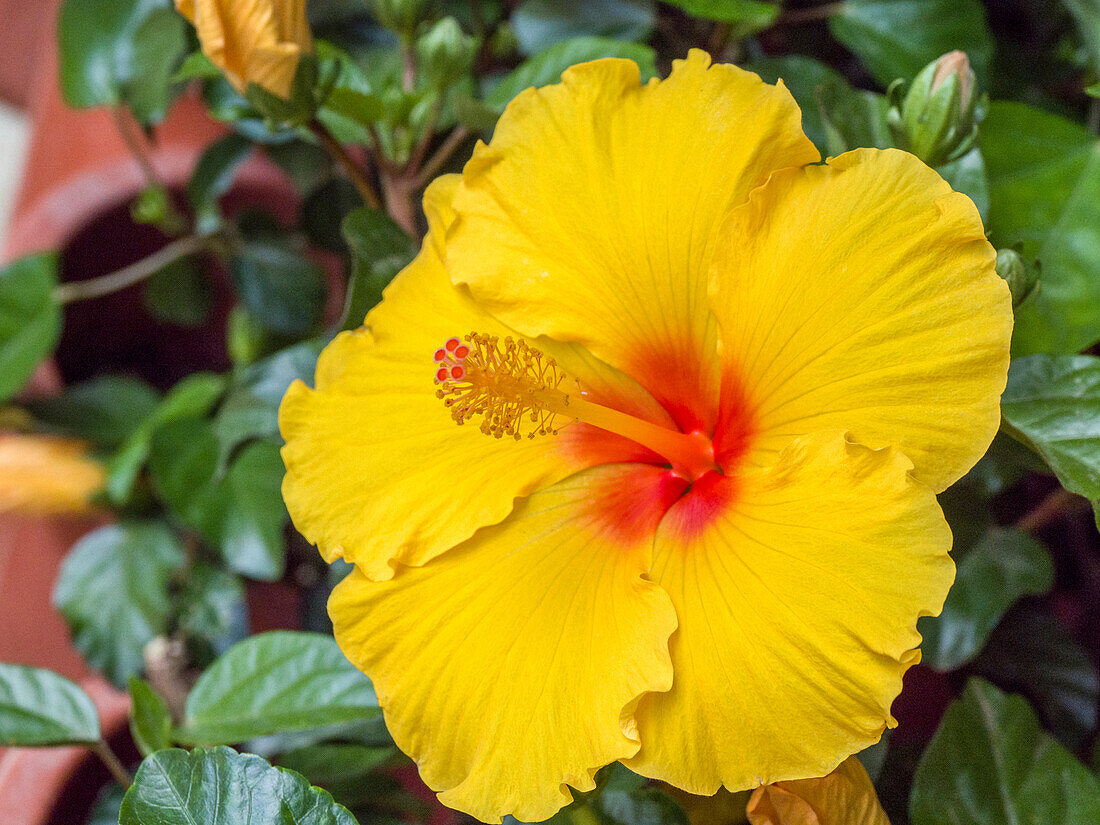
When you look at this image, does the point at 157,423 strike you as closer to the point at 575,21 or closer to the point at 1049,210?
the point at 575,21

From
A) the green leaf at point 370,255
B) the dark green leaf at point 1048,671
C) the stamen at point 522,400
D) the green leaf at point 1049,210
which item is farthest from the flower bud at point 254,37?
the dark green leaf at point 1048,671

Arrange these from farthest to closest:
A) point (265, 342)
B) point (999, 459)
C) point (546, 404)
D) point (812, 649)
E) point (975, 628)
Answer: point (265, 342) < point (975, 628) < point (999, 459) < point (546, 404) < point (812, 649)

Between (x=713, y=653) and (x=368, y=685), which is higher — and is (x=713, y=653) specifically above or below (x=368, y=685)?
above

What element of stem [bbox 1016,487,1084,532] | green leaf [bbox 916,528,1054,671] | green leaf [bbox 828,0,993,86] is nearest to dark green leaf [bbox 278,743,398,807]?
green leaf [bbox 916,528,1054,671]

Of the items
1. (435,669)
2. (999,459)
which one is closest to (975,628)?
(999,459)

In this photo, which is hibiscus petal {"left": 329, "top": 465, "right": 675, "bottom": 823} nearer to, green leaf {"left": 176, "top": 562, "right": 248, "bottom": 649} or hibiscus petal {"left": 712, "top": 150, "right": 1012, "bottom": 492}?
hibiscus petal {"left": 712, "top": 150, "right": 1012, "bottom": 492}

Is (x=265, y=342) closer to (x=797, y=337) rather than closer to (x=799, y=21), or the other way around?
(x=799, y=21)
